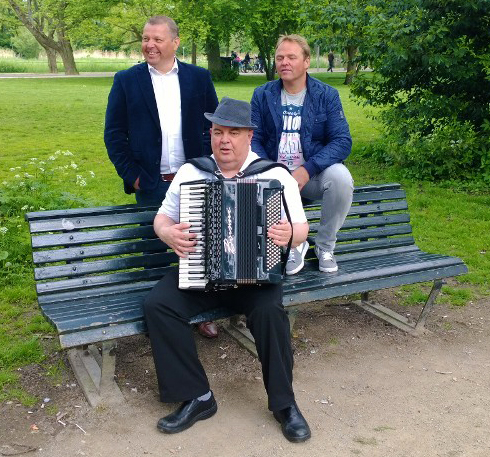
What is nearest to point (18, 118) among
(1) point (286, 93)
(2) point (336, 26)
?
(2) point (336, 26)

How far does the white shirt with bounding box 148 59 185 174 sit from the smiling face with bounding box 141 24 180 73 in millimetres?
105

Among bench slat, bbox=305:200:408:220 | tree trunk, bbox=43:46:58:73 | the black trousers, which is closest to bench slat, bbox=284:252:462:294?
bench slat, bbox=305:200:408:220

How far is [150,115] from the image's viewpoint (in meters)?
4.44

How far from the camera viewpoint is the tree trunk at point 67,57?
1563 inches

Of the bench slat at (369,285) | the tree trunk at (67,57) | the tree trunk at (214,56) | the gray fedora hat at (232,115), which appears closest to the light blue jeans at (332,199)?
the bench slat at (369,285)

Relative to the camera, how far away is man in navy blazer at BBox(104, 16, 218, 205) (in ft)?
14.5

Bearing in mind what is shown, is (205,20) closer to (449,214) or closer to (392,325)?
(449,214)

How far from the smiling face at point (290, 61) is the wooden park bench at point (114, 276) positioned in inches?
37.7

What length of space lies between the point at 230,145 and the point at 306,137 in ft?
3.37

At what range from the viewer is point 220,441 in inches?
137

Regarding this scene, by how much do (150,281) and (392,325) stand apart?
5.91 ft

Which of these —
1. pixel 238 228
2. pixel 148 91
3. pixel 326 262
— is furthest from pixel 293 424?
pixel 148 91

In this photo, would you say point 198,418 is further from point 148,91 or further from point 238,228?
point 148,91

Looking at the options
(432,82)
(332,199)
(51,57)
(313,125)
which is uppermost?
(313,125)
